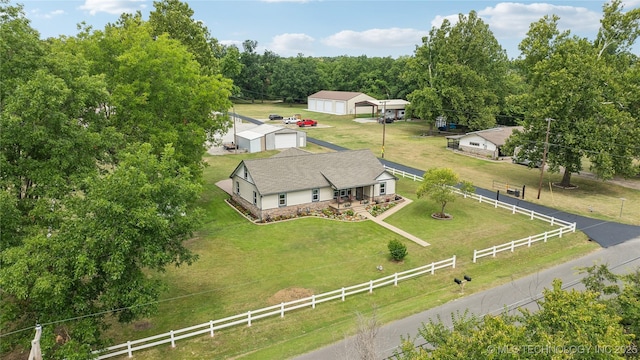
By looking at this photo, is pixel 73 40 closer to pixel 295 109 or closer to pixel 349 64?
pixel 295 109

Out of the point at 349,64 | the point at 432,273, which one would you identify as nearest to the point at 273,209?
the point at 432,273

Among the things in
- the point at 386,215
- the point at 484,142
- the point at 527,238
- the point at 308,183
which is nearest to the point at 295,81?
the point at 484,142

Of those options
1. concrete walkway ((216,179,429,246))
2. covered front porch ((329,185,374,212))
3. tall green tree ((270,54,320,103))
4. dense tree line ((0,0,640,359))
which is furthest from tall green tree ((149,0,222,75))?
tall green tree ((270,54,320,103))

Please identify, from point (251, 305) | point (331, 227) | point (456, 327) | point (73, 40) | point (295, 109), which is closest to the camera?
point (456, 327)

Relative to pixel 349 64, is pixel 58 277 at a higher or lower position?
lower

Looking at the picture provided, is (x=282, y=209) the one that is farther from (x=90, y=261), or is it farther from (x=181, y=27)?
(x=181, y=27)

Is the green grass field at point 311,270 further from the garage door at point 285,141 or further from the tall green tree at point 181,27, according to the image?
the garage door at point 285,141
